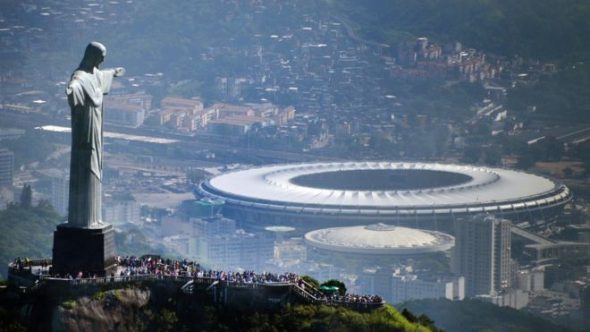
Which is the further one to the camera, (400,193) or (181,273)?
(400,193)

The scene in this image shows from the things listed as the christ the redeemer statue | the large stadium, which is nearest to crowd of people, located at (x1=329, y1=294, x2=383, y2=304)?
the christ the redeemer statue

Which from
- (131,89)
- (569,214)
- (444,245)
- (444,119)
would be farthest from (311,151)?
(444,245)

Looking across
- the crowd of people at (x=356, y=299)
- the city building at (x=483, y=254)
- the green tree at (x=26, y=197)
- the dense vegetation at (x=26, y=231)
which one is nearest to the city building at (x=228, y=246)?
the dense vegetation at (x=26, y=231)

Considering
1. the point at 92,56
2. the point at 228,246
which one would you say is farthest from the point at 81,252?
the point at 228,246

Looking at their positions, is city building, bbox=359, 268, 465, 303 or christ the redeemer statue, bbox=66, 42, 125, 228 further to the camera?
city building, bbox=359, 268, 465, 303

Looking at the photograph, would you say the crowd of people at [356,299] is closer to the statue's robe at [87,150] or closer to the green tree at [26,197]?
the statue's robe at [87,150]

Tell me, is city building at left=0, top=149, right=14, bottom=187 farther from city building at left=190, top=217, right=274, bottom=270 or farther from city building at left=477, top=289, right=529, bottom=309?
city building at left=477, top=289, right=529, bottom=309

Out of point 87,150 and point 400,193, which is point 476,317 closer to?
point 87,150
